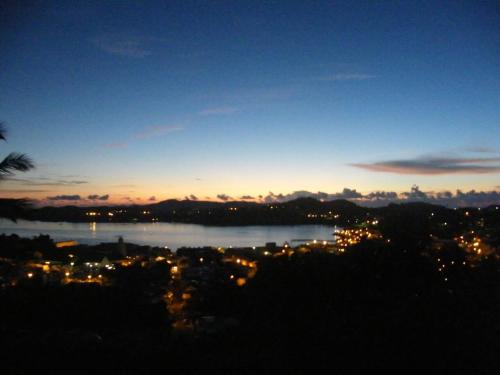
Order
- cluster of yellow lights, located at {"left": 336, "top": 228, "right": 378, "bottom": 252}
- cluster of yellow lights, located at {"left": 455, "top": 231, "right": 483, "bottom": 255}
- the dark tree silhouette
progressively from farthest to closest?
1. cluster of yellow lights, located at {"left": 336, "top": 228, "right": 378, "bottom": 252}
2. cluster of yellow lights, located at {"left": 455, "top": 231, "right": 483, "bottom": 255}
3. the dark tree silhouette

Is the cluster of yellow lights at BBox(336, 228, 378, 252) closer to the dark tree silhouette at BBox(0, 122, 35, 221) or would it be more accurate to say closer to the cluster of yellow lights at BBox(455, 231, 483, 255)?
the cluster of yellow lights at BBox(455, 231, 483, 255)

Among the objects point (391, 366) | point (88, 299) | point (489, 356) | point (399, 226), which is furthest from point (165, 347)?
point (399, 226)

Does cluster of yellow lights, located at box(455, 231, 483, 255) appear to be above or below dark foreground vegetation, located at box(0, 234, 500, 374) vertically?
below

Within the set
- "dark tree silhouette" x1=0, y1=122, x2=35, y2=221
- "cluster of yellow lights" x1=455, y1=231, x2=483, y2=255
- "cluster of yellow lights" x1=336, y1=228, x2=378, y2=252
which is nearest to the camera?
"dark tree silhouette" x1=0, y1=122, x2=35, y2=221

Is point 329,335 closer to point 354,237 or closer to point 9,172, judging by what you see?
point 9,172

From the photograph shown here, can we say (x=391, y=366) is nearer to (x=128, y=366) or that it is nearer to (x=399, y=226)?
(x=128, y=366)

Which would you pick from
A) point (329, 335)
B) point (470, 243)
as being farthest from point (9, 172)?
point (470, 243)

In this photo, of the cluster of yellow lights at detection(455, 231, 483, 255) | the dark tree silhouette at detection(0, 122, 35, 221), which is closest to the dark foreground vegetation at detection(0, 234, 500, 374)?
the dark tree silhouette at detection(0, 122, 35, 221)

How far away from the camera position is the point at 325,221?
79938 mm

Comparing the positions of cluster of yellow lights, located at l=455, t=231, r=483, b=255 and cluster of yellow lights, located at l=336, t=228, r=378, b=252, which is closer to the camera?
cluster of yellow lights, located at l=455, t=231, r=483, b=255

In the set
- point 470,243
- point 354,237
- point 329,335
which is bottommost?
point 354,237

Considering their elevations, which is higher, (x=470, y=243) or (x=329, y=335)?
(x=329, y=335)

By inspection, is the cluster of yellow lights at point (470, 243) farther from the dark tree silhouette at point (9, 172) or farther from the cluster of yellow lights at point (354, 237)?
the dark tree silhouette at point (9, 172)

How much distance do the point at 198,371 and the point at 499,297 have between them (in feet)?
11.7
